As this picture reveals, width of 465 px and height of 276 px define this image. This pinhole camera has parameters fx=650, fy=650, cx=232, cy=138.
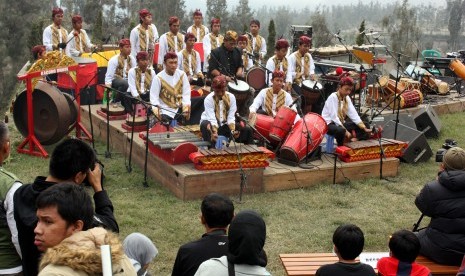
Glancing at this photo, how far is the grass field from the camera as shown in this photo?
707 cm

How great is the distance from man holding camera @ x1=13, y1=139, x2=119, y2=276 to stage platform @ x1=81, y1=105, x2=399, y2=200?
14.0ft

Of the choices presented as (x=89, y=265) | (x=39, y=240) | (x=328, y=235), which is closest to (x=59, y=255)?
(x=89, y=265)

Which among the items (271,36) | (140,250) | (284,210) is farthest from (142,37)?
(271,36)

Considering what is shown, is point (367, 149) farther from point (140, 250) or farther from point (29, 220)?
point (29, 220)

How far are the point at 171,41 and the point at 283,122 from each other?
4167 millimetres

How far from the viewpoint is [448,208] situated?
5465 millimetres

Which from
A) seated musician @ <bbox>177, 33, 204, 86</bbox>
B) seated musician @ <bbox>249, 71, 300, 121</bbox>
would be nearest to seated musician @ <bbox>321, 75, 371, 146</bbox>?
seated musician @ <bbox>249, 71, 300, 121</bbox>

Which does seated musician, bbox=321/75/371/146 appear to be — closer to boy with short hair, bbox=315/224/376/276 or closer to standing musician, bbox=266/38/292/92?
standing musician, bbox=266/38/292/92

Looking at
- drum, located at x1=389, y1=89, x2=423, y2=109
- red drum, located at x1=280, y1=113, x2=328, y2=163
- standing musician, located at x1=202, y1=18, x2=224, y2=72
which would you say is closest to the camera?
red drum, located at x1=280, y1=113, x2=328, y2=163

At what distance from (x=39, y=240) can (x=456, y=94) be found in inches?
553

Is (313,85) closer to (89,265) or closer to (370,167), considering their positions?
(370,167)

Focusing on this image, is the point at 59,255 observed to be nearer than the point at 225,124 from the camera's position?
Yes

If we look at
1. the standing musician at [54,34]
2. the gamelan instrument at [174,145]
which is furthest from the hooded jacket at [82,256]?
the standing musician at [54,34]

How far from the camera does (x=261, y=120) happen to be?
9.65m
